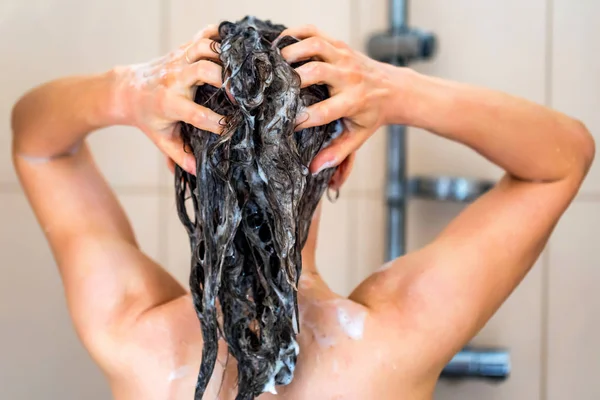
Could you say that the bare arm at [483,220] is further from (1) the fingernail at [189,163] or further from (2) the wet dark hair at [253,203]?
(1) the fingernail at [189,163]

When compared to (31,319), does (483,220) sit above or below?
above

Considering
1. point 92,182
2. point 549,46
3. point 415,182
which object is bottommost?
point 415,182

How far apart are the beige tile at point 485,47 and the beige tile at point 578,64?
0.03m

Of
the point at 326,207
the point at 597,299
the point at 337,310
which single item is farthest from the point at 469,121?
the point at 597,299

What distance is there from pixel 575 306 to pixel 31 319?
1.06 m

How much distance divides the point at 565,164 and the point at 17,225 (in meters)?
0.96

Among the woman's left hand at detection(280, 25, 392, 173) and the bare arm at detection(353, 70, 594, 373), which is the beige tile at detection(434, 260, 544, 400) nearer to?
the bare arm at detection(353, 70, 594, 373)

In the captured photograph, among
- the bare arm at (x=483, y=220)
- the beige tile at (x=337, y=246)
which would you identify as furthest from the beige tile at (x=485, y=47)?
the bare arm at (x=483, y=220)

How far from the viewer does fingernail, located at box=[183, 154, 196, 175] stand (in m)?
Answer: 0.59

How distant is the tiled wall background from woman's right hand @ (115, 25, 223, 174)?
509mm

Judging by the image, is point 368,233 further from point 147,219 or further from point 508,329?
point 147,219

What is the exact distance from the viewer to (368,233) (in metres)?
1.15

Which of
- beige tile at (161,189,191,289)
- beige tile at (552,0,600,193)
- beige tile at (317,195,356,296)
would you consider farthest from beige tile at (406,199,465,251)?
beige tile at (161,189,191,289)

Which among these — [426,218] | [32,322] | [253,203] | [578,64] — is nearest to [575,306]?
[426,218]
